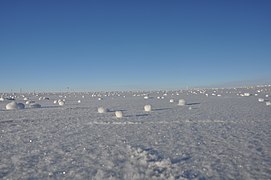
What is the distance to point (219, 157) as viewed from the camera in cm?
1005

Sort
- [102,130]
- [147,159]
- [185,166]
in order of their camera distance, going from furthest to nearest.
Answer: [102,130] < [147,159] < [185,166]

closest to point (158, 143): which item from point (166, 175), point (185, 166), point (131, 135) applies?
point (131, 135)

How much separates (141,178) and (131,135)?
250 inches

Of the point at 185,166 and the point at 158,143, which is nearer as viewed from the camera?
the point at 185,166

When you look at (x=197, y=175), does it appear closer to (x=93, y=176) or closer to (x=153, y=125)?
(x=93, y=176)

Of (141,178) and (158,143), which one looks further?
(158,143)

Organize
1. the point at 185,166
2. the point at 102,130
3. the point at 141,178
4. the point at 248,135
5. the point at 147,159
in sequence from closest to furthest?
1. the point at 141,178
2. the point at 185,166
3. the point at 147,159
4. the point at 248,135
5. the point at 102,130

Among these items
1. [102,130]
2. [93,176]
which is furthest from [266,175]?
[102,130]

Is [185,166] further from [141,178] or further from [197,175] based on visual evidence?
[141,178]

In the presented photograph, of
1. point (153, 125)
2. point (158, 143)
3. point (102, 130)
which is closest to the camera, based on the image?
point (158, 143)

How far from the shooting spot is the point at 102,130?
52.9 feet

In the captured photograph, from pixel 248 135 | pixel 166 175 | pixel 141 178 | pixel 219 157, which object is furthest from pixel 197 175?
pixel 248 135

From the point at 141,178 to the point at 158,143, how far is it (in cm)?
449

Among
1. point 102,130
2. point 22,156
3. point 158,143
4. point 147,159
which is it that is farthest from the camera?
point 102,130
